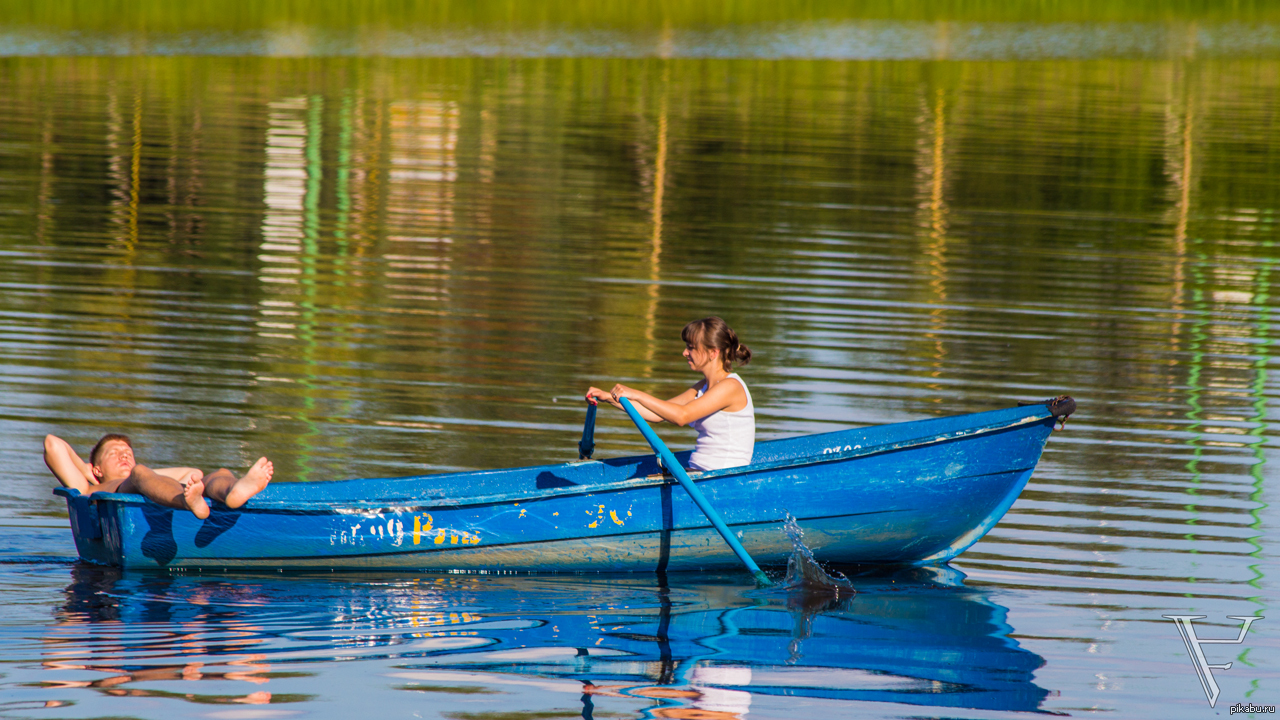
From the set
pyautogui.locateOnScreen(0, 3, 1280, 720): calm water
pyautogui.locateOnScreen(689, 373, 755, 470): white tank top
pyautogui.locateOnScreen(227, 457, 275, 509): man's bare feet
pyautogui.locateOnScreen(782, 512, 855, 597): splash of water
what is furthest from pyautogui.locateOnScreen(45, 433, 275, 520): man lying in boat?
pyautogui.locateOnScreen(782, 512, 855, 597): splash of water

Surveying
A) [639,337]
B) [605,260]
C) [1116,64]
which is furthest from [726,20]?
[639,337]

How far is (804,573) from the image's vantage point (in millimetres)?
7809

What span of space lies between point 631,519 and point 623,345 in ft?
18.2

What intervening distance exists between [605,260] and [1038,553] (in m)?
9.62

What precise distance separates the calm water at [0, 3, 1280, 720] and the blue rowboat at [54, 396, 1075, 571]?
184 millimetres

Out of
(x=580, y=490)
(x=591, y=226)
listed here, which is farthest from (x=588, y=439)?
(x=591, y=226)

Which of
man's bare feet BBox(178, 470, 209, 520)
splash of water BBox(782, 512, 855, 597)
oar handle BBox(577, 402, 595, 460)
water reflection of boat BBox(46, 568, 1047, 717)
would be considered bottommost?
water reflection of boat BBox(46, 568, 1047, 717)

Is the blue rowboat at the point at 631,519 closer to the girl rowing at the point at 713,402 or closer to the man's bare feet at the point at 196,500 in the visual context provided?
the man's bare feet at the point at 196,500

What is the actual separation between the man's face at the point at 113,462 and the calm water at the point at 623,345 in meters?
0.51

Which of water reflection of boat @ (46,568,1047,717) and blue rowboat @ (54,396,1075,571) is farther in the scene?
blue rowboat @ (54,396,1075,571)

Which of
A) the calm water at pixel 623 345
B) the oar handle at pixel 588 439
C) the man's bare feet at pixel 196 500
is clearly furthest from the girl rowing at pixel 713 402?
the man's bare feet at pixel 196 500

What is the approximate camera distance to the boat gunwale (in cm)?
751

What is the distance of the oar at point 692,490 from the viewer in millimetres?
7551

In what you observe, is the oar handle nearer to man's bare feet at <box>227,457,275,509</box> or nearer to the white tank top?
the white tank top
